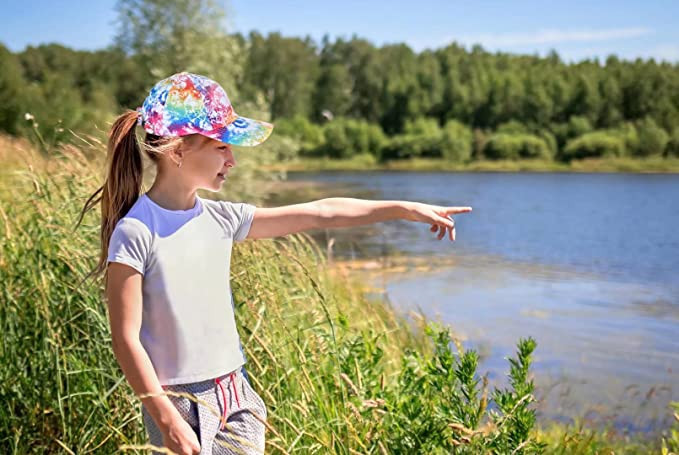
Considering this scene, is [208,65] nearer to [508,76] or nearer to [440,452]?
[440,452]

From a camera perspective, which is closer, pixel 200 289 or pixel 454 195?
pixel 200 289

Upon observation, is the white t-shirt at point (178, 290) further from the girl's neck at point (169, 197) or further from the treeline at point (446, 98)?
the treeline at point (446, 98)

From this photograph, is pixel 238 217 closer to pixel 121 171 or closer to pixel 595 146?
pixel 121 171

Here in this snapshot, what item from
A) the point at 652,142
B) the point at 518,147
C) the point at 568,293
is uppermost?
the point at 652,142

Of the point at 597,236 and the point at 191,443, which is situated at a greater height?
the point at 191,443

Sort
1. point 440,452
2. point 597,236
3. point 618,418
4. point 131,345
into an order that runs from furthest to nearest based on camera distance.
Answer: point 597,236
point 618,418
point 440,452
point 131,345

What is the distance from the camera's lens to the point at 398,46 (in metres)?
85.1

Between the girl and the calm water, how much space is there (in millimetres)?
3500

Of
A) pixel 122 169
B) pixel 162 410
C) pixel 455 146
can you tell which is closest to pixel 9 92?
pixel 122 169

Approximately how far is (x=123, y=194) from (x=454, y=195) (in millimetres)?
28802

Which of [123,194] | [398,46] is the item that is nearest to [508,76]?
[398,46]

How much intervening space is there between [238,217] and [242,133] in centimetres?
25

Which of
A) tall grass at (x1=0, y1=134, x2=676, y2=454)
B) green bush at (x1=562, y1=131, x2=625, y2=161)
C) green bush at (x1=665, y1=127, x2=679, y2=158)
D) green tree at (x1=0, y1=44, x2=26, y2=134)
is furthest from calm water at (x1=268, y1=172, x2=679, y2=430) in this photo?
green bush at (x1=665, y1=127, x2=679, y2=158)

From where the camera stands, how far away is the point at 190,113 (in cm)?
173
